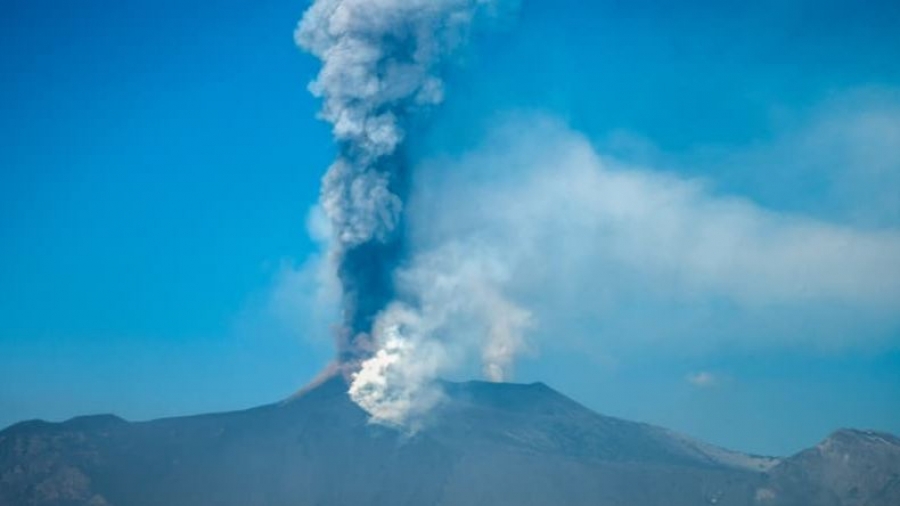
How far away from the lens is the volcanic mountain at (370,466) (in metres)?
107

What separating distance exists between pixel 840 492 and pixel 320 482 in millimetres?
54747

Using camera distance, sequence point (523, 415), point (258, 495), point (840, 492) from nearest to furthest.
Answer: point (258, 495)
point (840, 492)
point (523, 415)

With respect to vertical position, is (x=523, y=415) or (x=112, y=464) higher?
(x=523, y=415)

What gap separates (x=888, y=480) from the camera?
380 ft

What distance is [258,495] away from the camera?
351ft

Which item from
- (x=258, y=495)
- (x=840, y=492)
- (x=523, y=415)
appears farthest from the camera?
(x=523, y=415)

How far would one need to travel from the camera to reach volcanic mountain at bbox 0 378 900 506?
107 metres

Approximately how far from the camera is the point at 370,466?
11338cm

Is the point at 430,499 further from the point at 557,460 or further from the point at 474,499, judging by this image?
the point at 557,460

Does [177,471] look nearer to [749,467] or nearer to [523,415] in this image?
[523,415]

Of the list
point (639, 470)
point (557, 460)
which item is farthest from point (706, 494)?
point (557, 460)

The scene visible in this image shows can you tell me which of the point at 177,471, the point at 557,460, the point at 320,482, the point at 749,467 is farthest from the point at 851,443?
the point at 177,471

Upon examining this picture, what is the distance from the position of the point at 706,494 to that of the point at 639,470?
7.75 m

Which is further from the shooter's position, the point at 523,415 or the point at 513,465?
the point at 523,415
